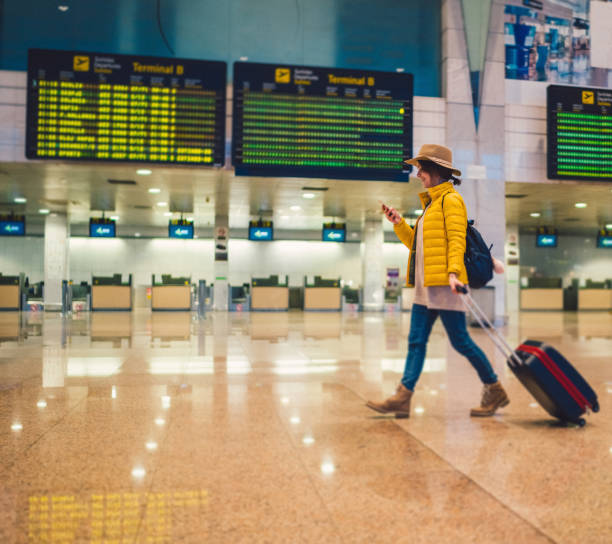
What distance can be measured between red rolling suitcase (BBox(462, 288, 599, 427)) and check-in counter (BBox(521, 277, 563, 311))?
67.7 ft

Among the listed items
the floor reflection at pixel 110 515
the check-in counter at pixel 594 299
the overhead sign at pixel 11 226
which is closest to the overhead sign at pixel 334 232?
the overhead sign at pixel 11 226

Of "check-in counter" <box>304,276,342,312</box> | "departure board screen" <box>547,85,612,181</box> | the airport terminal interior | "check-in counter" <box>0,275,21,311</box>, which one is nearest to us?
the airport terminal interior

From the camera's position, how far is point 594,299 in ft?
76.5

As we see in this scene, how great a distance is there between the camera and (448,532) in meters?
2.03

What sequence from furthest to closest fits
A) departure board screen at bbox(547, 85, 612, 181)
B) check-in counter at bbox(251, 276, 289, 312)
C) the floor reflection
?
1. check-in counter at bbox(251, 276, 289, 312)
2. departure board screen at bbox(547, 85, 612, 181)
3. the floor reflection

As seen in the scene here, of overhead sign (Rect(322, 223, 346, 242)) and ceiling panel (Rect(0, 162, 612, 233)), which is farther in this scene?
overhead sign (Rect(322, 223, 346, 242))

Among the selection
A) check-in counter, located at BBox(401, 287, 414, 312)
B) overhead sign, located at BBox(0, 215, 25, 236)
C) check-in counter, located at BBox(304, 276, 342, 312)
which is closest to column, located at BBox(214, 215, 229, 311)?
check-in counter, located at BBox(304, 276, 342, 312)

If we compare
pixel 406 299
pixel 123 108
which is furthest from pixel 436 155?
pixel 406 299

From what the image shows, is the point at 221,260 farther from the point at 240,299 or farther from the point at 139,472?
the point at 139,472

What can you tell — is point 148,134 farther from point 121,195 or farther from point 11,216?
point 11,216

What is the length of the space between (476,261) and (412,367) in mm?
797

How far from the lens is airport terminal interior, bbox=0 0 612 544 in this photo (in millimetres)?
2373

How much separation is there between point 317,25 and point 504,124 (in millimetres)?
4301

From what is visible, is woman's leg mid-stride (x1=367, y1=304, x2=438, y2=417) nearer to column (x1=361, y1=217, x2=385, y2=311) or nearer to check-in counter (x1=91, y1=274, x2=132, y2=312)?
column (x1=361, y1=217, x2=385, y2=311)
